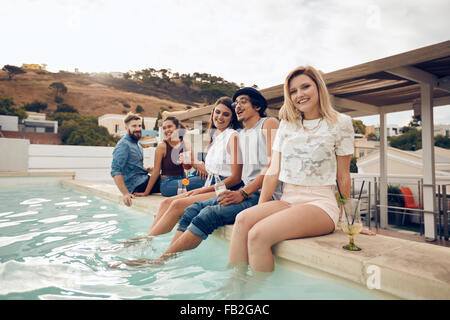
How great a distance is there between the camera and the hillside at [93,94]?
203 ft

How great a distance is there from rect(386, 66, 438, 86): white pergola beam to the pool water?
3008 mm

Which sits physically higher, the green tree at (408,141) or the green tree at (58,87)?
the green tree at (58,87)

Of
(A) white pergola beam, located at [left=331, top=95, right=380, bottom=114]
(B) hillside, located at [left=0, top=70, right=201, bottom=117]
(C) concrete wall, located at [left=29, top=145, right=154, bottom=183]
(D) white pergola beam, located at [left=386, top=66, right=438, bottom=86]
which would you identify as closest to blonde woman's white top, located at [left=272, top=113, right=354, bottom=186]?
(D) white pergola beam, located at [left=386, top=66, right=438, bottom=86]

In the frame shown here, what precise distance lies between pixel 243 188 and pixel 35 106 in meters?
68.6

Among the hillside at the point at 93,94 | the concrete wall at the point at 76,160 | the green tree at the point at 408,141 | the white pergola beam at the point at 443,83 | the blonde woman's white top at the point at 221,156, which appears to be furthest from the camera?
the hillside at the point at 93,94

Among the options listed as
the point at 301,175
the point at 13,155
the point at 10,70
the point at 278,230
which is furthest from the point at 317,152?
the point at 10,70

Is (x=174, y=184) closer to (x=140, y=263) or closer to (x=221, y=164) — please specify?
(x=221, y=164)

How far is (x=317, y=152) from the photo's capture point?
5.82 ft

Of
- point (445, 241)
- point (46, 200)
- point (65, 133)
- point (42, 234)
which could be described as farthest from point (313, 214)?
point (65, 133)

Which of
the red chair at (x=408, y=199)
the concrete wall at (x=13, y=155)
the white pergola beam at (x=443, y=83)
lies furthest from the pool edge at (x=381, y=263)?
the concrete wall at (x=13, y=155)

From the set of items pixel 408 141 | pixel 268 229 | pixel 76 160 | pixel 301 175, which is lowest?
pixel 268 229

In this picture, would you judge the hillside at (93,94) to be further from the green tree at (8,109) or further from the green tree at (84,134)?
the green tree at (84,134)

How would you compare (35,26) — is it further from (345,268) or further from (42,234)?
(345,268)

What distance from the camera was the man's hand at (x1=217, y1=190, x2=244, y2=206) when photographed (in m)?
2.09
